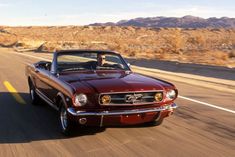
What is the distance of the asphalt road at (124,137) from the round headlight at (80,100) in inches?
24.6

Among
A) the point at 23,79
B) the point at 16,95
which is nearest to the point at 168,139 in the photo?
the point at 16,95

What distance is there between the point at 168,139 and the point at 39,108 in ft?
13.7

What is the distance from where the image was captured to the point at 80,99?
23.0 feet

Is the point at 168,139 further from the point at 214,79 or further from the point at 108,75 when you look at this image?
the point at 214,79

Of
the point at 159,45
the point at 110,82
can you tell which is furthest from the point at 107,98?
the point at 159,45

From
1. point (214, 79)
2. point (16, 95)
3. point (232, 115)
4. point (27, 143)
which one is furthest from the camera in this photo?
point (214, 79)

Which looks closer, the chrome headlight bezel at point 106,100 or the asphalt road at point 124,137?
the asphalt road at point 124,137

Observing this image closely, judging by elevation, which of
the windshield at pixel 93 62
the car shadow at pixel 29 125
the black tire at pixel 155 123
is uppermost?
the windshield at pixel 93 62

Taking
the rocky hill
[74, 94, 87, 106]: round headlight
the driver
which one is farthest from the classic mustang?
the rocky hill

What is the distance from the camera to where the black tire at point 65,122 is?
721 centimetres

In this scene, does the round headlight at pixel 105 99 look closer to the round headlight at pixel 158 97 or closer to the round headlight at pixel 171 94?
the round headlight at pixel 158 97

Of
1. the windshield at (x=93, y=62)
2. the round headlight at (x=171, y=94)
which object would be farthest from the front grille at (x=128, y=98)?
the windshield at (x=93, y=62)

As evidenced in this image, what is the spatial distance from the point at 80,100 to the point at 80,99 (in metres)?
0.02

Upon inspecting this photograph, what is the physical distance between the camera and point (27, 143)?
7027 mm
